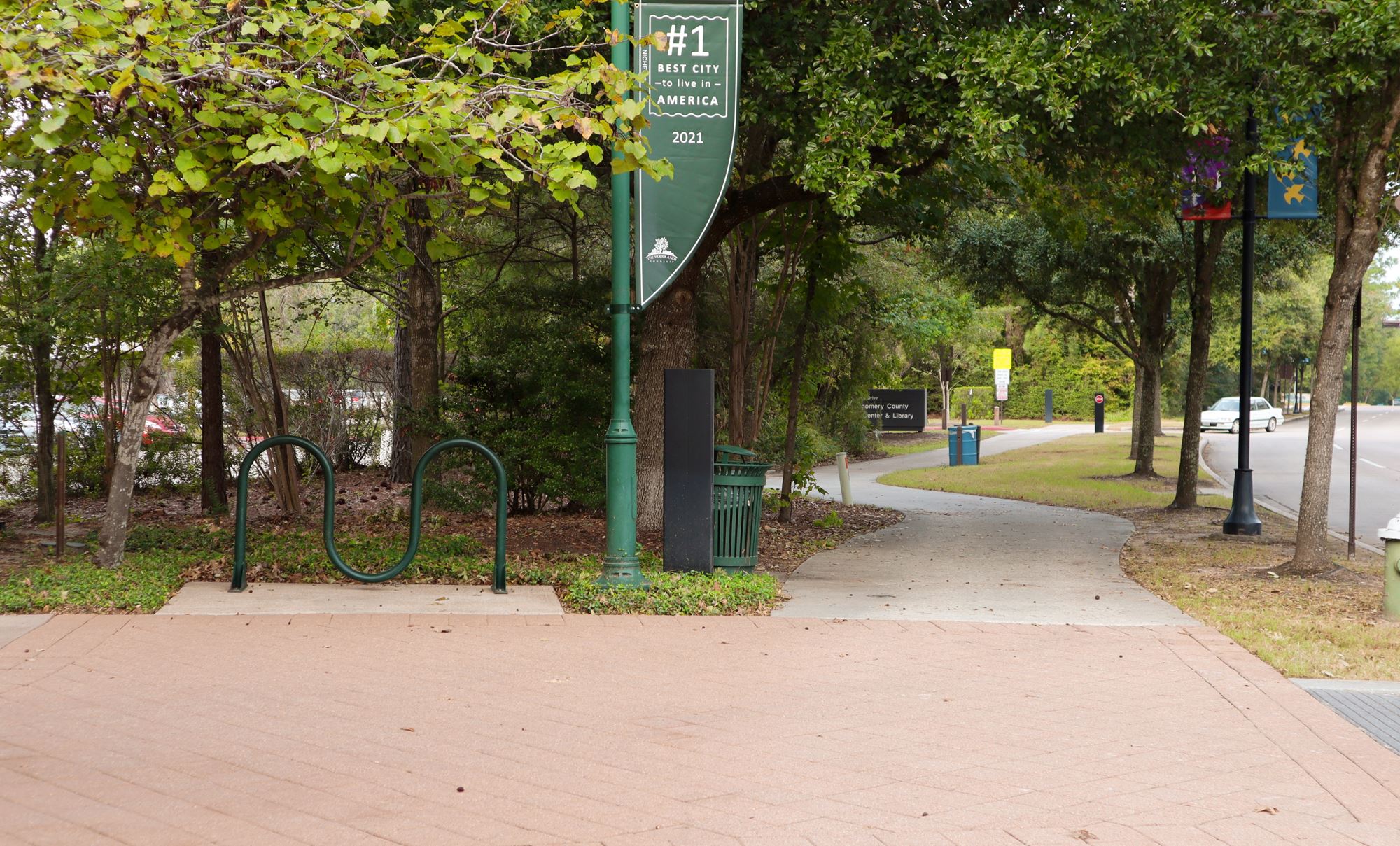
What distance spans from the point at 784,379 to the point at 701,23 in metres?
10.9

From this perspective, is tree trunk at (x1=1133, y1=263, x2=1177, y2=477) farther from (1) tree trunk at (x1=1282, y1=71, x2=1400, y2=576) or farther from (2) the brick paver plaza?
(2) the brick paver plaza

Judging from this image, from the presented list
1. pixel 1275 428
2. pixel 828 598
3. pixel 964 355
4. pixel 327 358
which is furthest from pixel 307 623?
pixel 1275 428

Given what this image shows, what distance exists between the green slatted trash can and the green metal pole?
113 cm

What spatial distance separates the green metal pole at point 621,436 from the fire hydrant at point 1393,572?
5135 millimetres

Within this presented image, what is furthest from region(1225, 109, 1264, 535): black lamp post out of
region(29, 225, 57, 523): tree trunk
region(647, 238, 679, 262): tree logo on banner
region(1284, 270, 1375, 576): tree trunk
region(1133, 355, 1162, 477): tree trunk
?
region(29, 225, 57, 523): tree trunk

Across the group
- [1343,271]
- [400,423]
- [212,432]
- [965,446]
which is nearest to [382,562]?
[212,432]

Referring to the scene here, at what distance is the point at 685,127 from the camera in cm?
839

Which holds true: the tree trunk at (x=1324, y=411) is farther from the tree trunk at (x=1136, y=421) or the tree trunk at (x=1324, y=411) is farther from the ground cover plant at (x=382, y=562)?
the tree trunk at (x=1136, y=421)

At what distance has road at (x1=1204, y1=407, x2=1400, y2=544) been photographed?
16.7 metres

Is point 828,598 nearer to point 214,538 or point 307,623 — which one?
point 307,623

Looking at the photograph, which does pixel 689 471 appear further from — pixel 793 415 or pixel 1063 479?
pixel 1063 479

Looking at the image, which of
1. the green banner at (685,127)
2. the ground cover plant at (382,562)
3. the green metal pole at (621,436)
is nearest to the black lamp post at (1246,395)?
the ground cover plant at (382,562)

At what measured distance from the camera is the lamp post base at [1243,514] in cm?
1288

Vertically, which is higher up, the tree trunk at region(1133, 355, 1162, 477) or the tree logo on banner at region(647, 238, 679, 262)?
the tree logo on banner at region(647, 238, 679, 262)
